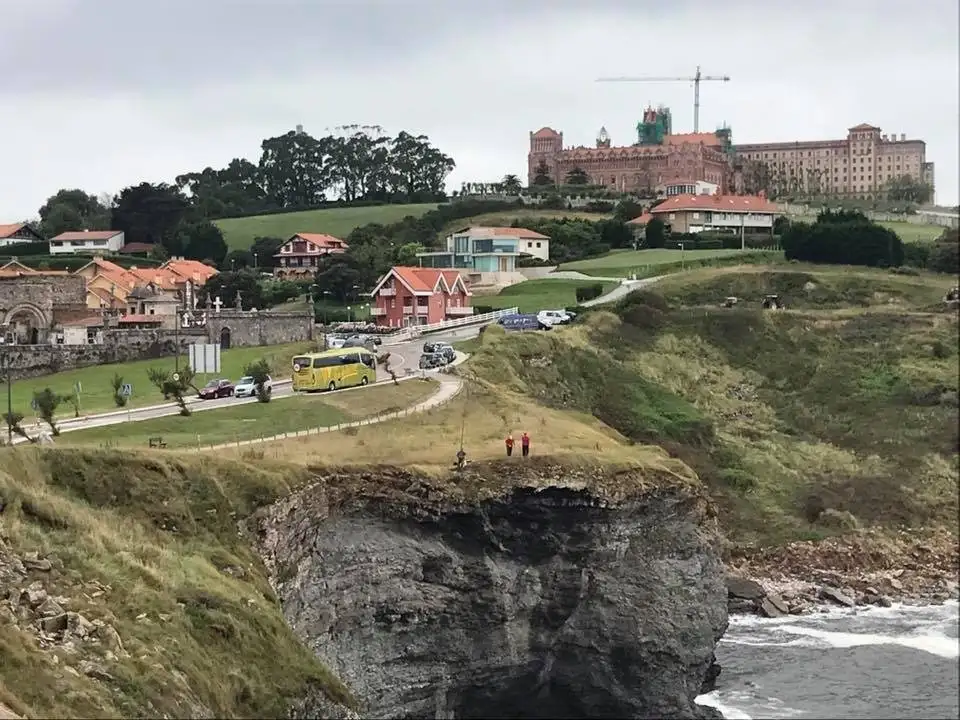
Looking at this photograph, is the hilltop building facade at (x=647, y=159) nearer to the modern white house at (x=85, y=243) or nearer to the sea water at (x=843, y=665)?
the modern white house at (x=85, y=243)

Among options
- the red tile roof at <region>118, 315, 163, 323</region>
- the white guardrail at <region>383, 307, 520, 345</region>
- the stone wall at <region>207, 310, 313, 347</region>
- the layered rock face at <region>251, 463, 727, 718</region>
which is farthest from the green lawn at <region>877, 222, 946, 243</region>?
the layered rock face at <region>251, 463, 727, 718</region>

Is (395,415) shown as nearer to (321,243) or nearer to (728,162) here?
(321,243)

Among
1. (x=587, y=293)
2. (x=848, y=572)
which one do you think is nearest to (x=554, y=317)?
(x=587, y=293)

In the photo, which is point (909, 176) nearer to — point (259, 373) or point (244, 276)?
point (244, 276)

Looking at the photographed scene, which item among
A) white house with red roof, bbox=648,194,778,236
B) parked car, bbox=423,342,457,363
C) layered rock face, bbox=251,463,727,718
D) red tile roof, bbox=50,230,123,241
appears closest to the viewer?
layered rock face, bbox=251,463,727,718

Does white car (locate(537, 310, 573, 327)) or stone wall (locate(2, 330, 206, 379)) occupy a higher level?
white car (locate(537, 310, 573, 327))

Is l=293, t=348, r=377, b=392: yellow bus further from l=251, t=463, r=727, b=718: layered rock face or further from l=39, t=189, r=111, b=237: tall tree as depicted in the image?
l=39, t=189, r=111, b=237: tall tree
